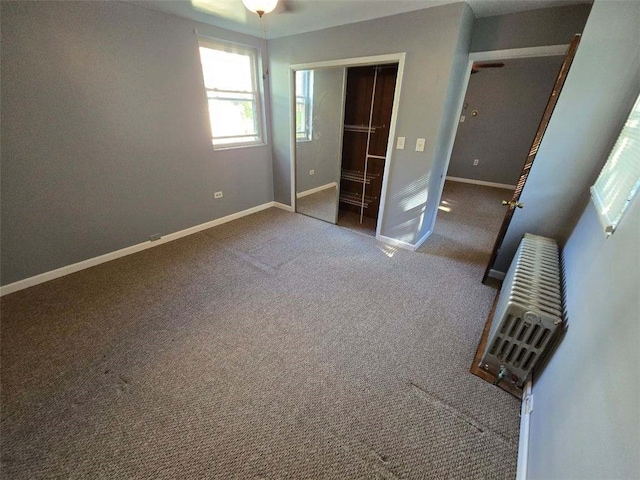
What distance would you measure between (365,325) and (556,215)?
5.96 ft

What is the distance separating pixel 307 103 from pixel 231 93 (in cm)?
127

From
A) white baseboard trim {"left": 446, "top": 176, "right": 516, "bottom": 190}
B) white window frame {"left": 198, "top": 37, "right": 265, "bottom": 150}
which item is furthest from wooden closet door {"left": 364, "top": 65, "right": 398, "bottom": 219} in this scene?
white baseboard trim {"left": 446, "top": 176, "right": 516, "bottom": 190}

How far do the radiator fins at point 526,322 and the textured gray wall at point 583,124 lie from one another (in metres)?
0.64

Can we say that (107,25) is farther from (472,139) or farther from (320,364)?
(472,139)

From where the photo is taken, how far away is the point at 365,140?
3648mm

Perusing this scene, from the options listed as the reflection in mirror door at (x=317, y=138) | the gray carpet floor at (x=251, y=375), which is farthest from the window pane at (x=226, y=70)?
the gray carpet floor at (x=251, y=375)

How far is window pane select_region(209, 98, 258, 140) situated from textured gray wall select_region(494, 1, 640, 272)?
3.36 m

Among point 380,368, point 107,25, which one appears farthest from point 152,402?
point 107,25

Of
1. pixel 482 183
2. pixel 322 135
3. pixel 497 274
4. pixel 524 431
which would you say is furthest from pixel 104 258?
pixel 482 183

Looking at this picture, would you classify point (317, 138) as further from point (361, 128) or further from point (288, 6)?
point (288, 6)

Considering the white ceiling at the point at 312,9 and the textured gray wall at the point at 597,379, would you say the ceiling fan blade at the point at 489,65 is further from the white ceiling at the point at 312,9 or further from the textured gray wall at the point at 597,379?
the textured gray wall at the point at 597,379

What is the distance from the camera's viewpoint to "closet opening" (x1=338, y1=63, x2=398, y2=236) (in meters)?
3.27

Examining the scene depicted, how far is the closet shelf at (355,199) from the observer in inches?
154

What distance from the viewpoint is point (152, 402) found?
143 cm
